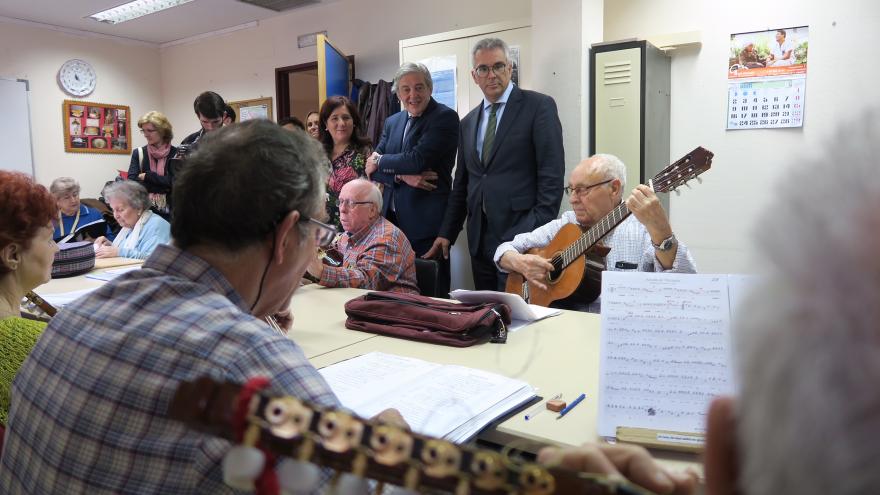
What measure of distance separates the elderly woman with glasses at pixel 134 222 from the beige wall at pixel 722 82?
3.16 m

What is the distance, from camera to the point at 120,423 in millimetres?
799

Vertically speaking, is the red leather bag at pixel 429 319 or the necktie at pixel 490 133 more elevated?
the necktie at pixel 490 133

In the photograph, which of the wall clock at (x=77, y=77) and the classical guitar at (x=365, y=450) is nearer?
the classical guitar at (x=365, y=450)

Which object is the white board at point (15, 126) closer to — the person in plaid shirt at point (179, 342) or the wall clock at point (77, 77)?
the wall clock at point (77, 77)

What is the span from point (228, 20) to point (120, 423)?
Result: 646cm

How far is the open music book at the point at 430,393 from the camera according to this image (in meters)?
1.19

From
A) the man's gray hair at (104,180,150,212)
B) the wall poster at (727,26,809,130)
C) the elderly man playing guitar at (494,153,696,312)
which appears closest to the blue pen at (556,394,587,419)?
the elderly man playing guitar at (494,153,696,312)

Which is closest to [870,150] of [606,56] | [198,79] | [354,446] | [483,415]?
[354,446]

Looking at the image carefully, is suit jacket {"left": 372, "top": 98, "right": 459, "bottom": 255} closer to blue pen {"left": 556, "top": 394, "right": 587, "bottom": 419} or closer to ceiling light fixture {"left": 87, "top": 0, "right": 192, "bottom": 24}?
blue pen {"left": 556, "top": 394, "right": 587, "bottom": 419}

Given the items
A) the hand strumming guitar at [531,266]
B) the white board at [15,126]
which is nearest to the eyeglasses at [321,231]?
the hand strumming guitar at [531,266]

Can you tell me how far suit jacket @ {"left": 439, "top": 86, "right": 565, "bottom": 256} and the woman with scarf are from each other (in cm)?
259

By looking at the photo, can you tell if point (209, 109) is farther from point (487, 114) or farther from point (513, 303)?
point (513, 303)

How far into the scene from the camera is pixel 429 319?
1.85 metres

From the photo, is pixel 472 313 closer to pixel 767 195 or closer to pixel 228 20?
pixel 767 195
